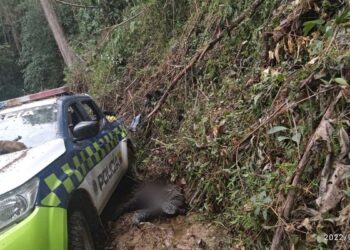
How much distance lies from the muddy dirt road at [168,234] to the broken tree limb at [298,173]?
2.56ft

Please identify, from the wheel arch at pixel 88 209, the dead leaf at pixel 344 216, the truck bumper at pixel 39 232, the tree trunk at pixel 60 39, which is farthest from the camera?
the tree trunk at pixel 60 39

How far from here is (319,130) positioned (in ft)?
10.6

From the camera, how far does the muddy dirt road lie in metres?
4.01

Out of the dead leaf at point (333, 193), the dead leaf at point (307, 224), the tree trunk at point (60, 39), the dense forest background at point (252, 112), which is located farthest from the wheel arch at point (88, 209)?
the tree trunk at point (60, 39)

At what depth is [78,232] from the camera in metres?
3.29

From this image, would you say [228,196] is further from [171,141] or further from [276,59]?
[171,141]

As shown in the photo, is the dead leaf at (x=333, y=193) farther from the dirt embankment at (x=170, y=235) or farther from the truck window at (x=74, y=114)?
the truck window at (x=74, y=114)

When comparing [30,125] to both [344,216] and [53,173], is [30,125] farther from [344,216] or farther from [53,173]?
[344,216]

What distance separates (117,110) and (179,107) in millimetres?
2826

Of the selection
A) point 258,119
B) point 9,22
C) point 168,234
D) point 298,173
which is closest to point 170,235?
point 168,234

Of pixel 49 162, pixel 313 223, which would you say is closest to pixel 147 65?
pixel 49 162

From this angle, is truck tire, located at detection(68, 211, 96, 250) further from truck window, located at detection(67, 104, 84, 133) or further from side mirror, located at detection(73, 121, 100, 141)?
truck window, located at detection(67, 104, 84, 133)

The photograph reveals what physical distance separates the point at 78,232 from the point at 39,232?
0.55 metres

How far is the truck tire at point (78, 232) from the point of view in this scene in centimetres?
322
